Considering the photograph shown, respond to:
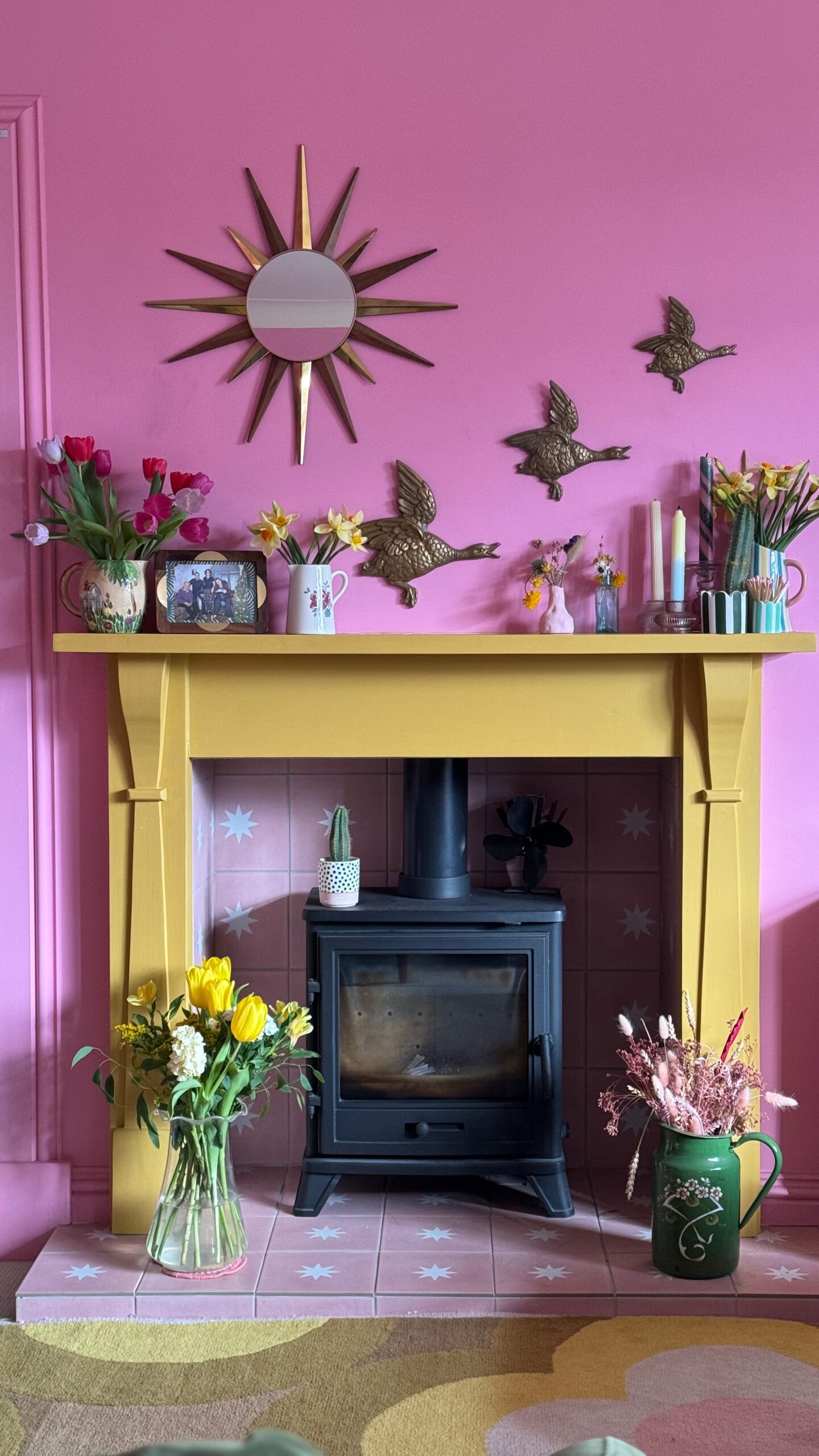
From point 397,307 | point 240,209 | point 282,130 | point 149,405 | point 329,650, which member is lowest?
point 329,650

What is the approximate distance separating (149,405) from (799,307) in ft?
4.26

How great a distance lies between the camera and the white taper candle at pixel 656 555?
2484 millimetres

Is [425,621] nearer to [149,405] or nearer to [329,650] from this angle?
[329,650]

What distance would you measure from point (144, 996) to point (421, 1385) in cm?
85

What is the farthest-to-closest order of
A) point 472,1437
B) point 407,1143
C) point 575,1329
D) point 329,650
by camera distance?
point 407,1143 → point 329,650 → point 575,1329 → point 472,1437

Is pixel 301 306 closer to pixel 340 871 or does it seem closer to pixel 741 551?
pixel 741 551

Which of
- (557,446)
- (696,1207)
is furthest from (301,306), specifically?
(696,1207)

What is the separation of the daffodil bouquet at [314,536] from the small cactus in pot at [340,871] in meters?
0.52

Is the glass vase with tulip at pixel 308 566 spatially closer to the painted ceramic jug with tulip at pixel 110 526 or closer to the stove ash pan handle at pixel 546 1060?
the painted ceramic jug with tulip at pixel 110 526

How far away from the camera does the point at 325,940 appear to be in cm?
253

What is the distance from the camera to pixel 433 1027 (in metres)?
2.61

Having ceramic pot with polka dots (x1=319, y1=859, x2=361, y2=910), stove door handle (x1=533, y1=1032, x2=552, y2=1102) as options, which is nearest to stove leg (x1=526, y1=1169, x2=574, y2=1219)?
stove door handle (x1=533, y1=1032, x2=552, y2=1102)

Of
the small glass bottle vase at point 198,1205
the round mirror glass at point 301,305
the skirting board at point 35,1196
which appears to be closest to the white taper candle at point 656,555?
the round mirror glass at point 301,305

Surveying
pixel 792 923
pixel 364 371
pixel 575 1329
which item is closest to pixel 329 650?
pixel 364 371
